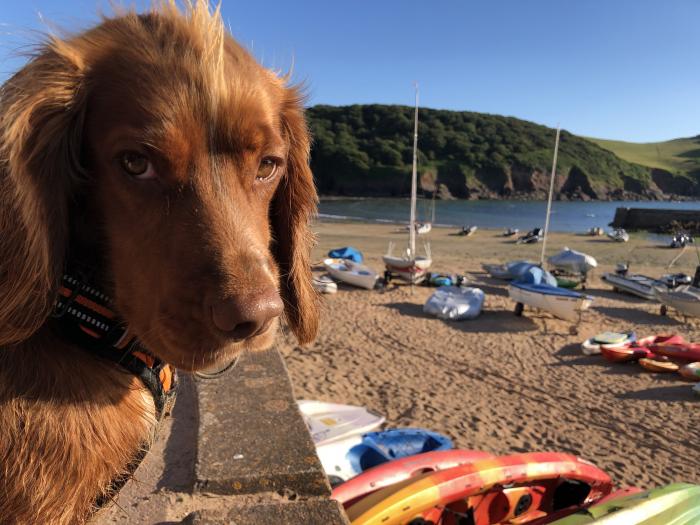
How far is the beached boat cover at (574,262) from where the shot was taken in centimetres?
2556

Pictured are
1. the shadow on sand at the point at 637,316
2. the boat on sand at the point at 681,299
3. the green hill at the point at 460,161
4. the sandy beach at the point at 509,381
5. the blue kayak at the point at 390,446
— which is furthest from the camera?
the green hill at the point at 460,161

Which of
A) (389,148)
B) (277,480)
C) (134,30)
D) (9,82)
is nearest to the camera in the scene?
(9,82)

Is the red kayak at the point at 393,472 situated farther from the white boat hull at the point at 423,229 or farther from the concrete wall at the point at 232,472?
the white boat hull at the point at 423,229

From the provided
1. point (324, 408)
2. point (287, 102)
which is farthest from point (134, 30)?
point (324, 408)

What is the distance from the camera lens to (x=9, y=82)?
1.61 metres

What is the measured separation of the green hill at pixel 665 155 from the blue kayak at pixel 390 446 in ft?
590

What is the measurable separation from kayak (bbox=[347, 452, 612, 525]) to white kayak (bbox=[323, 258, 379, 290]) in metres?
15.8

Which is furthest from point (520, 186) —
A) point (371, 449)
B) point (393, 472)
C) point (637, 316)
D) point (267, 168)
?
point (267, 168)

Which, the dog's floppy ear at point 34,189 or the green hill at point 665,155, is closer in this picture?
the dog's floppy ear at point 34,189

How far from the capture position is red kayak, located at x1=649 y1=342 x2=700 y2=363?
42.8 ft

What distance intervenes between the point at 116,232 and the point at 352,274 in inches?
779

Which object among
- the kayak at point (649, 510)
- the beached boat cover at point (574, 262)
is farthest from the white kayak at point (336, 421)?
the beached boat cover at point (574, 262)

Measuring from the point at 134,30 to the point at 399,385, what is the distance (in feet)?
33.4

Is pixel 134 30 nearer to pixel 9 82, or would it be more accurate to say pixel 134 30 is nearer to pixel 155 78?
pixel 155 78
